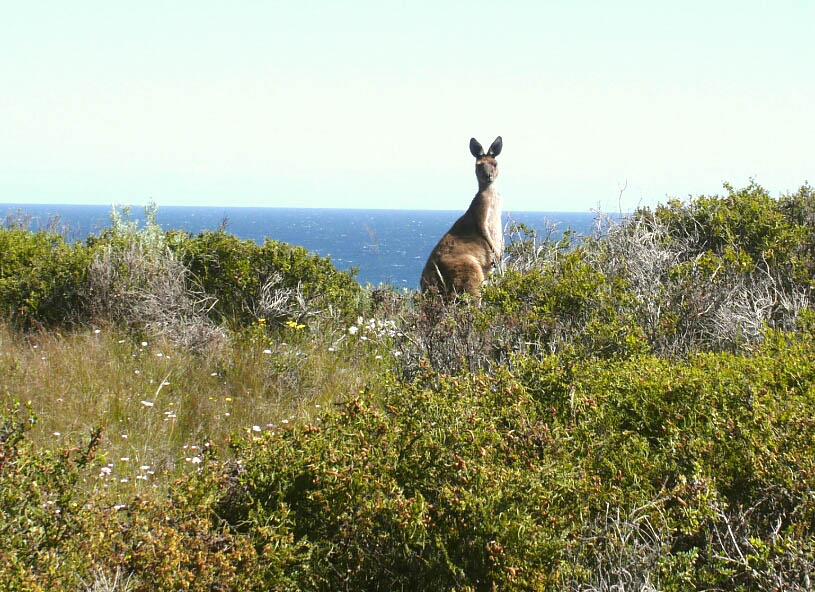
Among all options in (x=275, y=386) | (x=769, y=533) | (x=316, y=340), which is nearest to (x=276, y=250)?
(x=316, y=340)

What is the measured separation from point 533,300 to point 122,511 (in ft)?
12.2

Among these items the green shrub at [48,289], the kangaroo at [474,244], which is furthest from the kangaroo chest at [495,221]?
the green shrub at [48,289]

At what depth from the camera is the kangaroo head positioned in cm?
966

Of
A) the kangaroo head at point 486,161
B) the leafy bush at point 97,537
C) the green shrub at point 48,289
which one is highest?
the kangaroo head at point 486,161

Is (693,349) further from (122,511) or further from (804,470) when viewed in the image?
(122,511)

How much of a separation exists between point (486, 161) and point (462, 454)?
269 inches

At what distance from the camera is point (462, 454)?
3.40 m

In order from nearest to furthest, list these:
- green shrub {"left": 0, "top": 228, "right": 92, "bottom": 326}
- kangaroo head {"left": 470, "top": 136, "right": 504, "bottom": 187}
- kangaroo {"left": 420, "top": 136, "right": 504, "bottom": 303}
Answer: green shrub {"left": 0, "top": 228, "right": 92, "bottom": 326} < kangaroo {"left": 420, "top": 136, "right": 504, "bottom": 303} < kangaroo head {"left": 470, "top": 136, "right": 504, "bottom": 187}

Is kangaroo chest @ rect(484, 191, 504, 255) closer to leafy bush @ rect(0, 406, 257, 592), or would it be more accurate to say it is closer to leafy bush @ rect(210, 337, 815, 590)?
leafy bush @ rect(210, 337, 815, 590)

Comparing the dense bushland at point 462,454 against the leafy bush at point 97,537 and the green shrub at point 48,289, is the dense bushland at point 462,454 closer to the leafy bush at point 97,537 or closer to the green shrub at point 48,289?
the leafy bush at point 97,537

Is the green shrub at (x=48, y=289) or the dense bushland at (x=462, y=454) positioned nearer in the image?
the dense bushland at (x=462, y=454)

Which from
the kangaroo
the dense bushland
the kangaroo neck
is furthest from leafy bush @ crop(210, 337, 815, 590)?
the kangaroo neck

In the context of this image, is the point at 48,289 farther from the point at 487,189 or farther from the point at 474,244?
the point at 487,189

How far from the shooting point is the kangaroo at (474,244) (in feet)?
28.1
